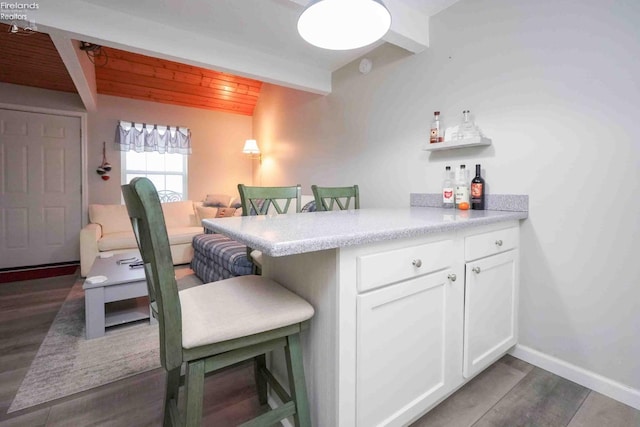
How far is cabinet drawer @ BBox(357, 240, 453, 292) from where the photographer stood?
0.98 m

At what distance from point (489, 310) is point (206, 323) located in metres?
1.39

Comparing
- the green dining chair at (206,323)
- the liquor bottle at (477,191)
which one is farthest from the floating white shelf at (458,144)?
the green dining chair at (206,323)

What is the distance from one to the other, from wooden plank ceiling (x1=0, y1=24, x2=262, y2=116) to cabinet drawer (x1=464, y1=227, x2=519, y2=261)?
4120 millimetres

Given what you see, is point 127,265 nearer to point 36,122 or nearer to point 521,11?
point 36,122

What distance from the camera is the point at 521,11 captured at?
1767 millimetres

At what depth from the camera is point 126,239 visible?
11.7 ft

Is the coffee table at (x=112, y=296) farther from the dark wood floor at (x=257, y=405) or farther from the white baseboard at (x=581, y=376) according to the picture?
the white baseboard at (x=581, y=376)

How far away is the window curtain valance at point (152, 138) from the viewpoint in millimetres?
4336

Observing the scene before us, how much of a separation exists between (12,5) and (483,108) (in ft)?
10.1

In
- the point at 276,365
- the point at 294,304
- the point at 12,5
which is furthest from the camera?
the point at 12,5

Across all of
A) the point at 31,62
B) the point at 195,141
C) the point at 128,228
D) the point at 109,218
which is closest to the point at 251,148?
the point at 195,141

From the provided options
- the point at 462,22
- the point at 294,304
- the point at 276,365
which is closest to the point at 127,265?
the point at 276,365

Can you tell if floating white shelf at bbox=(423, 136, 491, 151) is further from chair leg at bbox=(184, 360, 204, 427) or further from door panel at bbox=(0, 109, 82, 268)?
door panel at bbox=(0, 109, 82, 268)

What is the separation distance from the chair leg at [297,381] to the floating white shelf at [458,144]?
161 cm
